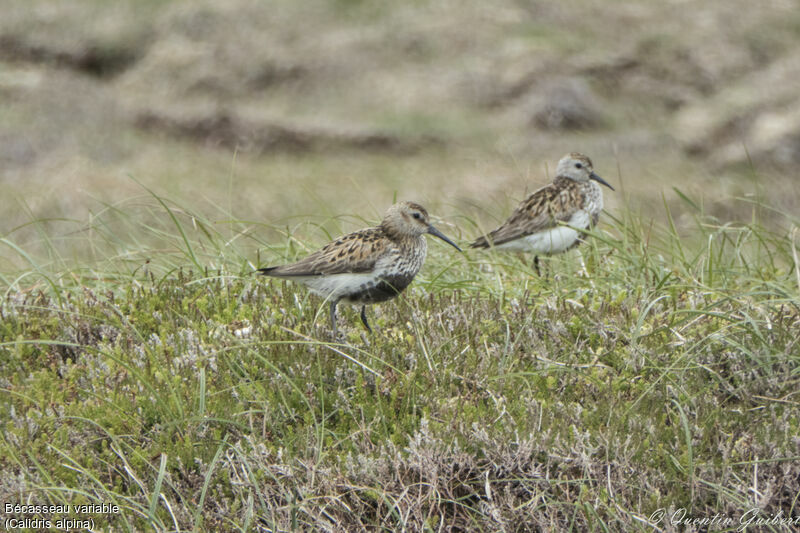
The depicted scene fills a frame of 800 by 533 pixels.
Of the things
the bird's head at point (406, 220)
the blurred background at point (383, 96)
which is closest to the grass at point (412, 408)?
the bird's head at point (406, 220)

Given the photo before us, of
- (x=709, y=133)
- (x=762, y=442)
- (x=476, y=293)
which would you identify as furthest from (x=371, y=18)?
(x=762, y=442)

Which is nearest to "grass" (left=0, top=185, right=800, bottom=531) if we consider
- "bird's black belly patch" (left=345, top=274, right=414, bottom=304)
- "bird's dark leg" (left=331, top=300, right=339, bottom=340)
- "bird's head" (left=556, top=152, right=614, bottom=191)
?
"bird's dark leg" (left=331, top=300, right=339, bottom=340)

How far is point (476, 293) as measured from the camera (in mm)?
7879

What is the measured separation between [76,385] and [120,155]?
22918 millimetres

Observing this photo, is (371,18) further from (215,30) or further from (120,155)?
(120,155)

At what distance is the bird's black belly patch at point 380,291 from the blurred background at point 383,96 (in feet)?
51.8

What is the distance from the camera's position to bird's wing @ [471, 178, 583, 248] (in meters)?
9.43

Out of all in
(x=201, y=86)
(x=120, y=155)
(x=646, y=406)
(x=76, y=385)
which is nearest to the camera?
(x=646, y=406)

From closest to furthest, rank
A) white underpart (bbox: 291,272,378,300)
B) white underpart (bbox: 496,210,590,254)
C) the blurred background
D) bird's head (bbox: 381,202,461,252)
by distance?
white underpart (bbox: 291,272,378,300) → bird's head (bbox: 381,202,461,252) → white underpart (bbox: 496,210,590,254) → the blurred background

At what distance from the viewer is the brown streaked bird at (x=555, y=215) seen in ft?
30.8

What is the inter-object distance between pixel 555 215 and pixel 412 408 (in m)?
3.87

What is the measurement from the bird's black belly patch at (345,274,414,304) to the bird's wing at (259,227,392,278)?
0.13 m

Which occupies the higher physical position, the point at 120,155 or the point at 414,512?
the point at 414,512

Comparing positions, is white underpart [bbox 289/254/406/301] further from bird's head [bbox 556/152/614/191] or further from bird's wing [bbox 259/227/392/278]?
bird's head [bbox 556/152/614/191]
